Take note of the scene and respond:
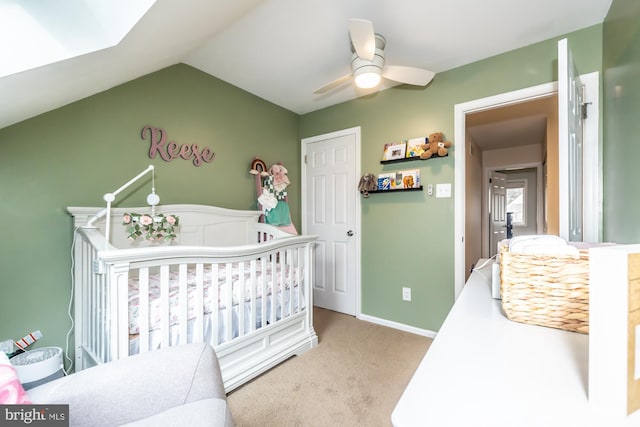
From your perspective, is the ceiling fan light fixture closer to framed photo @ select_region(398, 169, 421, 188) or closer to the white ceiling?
the white ceiling

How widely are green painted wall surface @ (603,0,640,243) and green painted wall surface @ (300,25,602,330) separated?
0.40m

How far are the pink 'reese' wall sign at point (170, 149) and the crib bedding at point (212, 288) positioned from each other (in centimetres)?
93

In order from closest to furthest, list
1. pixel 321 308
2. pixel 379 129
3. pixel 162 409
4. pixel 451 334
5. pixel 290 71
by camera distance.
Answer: pixel 451 334
pixel 162 409
pixel 290 71
pixel 379 129
pixel 321 308

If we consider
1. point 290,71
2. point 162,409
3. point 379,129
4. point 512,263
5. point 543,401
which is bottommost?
point 162,409

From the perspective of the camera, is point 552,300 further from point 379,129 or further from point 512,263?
point 379,129

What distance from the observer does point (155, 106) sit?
2156 millimetres

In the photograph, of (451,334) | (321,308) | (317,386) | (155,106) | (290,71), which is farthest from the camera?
(321,308)

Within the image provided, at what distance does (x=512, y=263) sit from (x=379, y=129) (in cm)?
223

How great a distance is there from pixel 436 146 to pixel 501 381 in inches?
83.8

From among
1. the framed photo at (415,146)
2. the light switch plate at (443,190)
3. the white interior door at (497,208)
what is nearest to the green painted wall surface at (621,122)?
the light switch plate at (443,190)

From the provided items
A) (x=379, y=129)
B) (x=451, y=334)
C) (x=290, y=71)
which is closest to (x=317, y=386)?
(x=451, y=334)

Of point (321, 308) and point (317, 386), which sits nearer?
point (317, 386)

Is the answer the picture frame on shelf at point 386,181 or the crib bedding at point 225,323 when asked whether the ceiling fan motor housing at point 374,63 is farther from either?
the crib bedding at point 225,323


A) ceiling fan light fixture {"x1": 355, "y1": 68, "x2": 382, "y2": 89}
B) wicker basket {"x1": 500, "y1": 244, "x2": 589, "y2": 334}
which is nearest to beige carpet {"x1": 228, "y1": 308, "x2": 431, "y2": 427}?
wicker basket {"x1": 500, "y1": 244, "x2": 589, "y2": 334}
